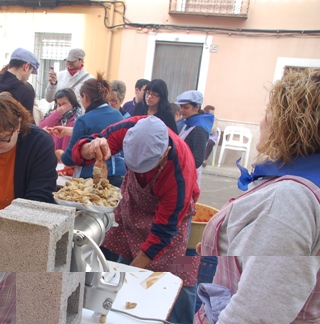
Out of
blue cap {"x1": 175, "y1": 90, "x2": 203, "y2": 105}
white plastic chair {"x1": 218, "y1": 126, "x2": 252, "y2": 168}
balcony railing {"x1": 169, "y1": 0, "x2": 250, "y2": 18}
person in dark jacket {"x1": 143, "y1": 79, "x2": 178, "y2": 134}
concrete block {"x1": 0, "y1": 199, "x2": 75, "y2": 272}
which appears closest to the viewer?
concrete block {"x1": 0, "y1": 199, "x2": 75, "y2": 272}

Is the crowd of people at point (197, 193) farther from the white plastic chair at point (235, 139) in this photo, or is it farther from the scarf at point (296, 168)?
the white plastic chair at point (235, 139)

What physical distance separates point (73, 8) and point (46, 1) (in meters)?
0.11

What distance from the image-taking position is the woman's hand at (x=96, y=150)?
654 millimetres

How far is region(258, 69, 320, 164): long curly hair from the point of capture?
35 cm

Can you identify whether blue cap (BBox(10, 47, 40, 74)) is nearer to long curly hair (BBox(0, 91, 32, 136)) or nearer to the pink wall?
long curly hair (BBox(0, 91, 32, 136))

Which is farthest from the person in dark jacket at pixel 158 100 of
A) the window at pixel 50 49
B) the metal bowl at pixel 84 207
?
the metal bowl at pixel 84 207

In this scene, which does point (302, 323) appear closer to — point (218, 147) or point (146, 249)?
point (146, 249)

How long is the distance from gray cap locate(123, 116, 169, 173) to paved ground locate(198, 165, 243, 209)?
44.4 inches

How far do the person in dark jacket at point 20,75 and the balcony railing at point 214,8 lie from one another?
0.50 m

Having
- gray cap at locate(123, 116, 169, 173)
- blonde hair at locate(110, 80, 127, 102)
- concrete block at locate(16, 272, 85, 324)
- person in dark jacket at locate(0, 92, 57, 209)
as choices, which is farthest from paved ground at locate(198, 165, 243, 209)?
concrete block at locate(16, 272, 85, 324)

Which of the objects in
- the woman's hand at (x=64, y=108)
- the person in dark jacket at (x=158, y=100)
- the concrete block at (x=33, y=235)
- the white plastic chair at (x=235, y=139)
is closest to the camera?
the concrete block at (x=33, y=235)

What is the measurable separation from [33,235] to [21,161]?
38 centimetres

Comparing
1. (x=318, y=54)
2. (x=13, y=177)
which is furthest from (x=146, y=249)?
(x=318, y=54)

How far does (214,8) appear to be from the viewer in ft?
3.67
